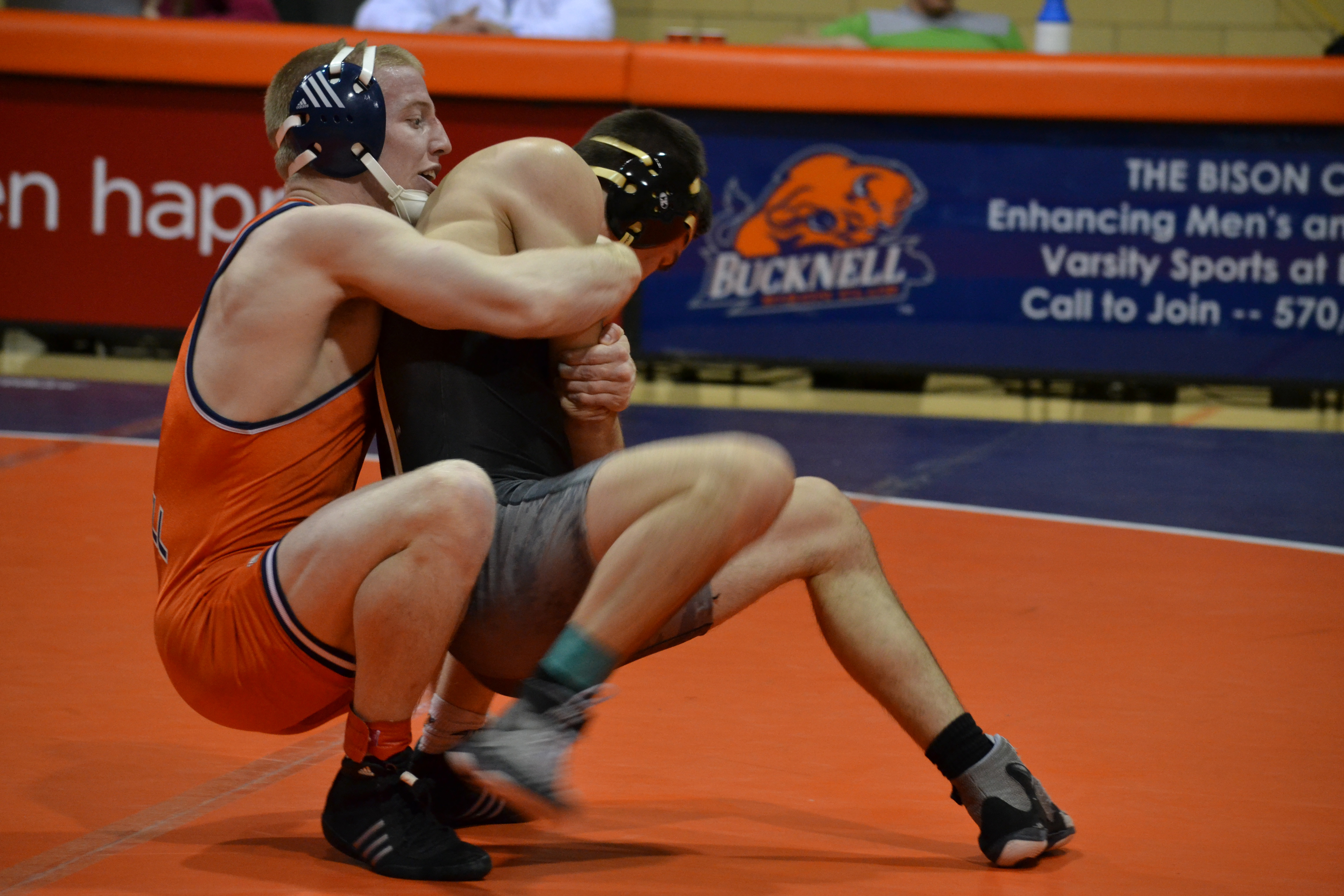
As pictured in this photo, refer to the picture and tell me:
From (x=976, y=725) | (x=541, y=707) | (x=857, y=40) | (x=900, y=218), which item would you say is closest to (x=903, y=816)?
(x=976, y=725)

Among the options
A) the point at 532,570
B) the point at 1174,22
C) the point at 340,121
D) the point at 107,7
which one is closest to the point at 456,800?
the point at 532,570

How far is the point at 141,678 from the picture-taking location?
376 cm

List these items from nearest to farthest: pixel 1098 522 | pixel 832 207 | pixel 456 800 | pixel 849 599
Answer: pixel 849 599
pixel 456 800
pixel 1098 522
pixel 832 207

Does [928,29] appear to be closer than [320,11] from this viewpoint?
Yes

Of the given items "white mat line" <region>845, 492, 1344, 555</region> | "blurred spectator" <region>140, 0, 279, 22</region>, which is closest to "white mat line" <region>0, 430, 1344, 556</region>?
"white mat line" <region>845, 492, 1344, 555</region>

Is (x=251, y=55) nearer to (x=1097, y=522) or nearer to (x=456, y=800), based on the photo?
(x=1097, y=522)

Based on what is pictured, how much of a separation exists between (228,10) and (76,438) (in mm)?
3688

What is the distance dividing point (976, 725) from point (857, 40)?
20.5 feet

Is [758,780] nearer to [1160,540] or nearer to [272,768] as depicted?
[272,768]

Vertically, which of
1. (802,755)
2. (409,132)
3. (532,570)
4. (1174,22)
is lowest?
(802,755)

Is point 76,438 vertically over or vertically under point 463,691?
under

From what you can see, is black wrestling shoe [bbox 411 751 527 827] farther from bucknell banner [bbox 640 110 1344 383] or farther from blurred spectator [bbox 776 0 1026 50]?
blurred spectator [bbox 776 0 1026 50]

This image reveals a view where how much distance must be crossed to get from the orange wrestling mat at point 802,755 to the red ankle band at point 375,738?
0.19m

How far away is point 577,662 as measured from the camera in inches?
100
